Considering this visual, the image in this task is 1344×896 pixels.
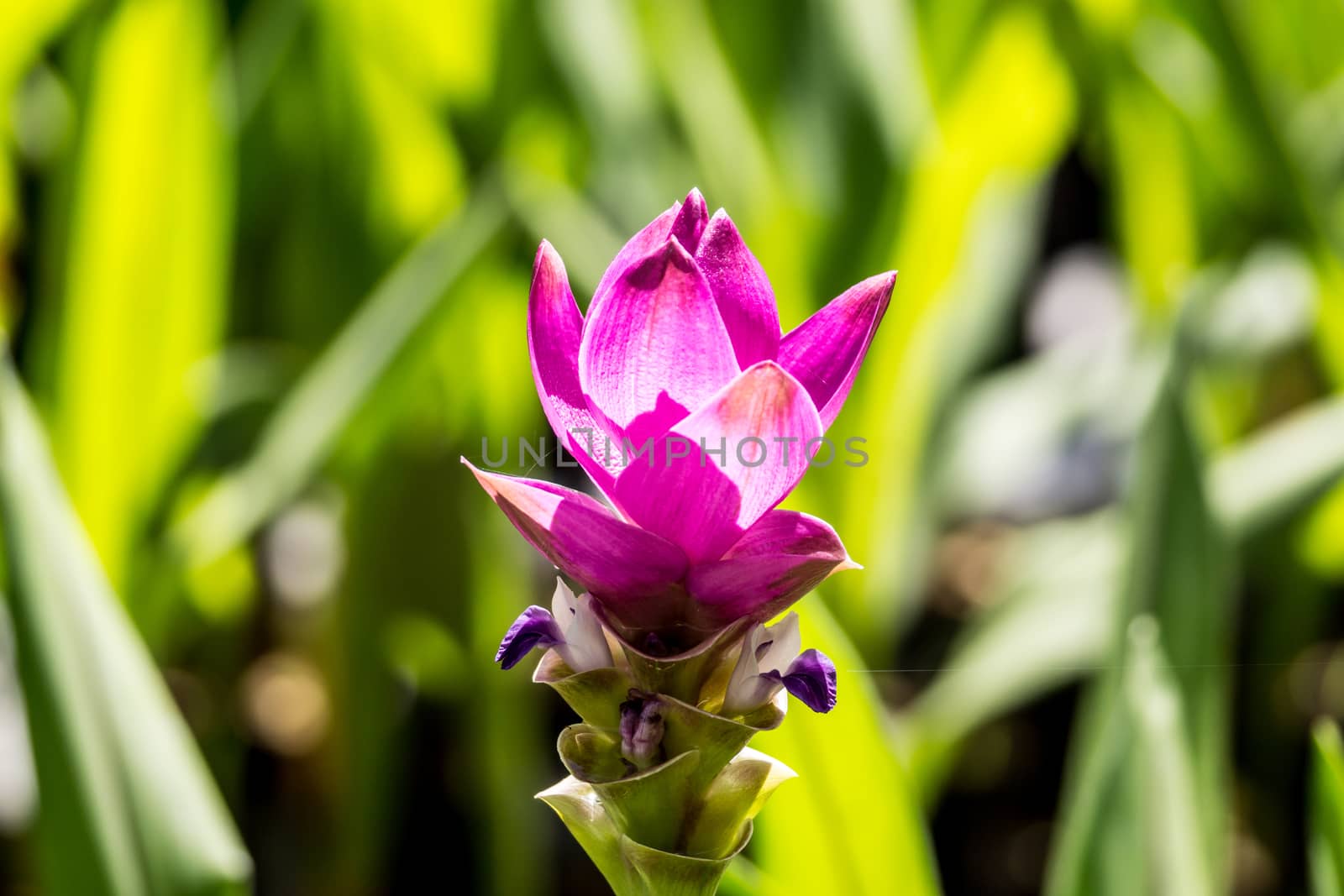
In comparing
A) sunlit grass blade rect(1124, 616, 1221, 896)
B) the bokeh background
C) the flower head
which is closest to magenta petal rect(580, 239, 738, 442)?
the flower head

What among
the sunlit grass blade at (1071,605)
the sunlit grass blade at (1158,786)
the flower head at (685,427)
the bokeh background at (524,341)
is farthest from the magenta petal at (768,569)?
the sunlit grass blade at (1071,605)

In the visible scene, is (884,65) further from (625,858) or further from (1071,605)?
(625,858)

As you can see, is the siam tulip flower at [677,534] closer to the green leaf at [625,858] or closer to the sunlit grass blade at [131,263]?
the green leaf at [625,858]

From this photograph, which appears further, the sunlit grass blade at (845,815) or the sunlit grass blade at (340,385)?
the sunlit grass blade at (340,385)

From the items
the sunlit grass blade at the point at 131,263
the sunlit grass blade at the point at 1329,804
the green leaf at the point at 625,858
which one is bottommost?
the sunlit grass blade at the point at 1329,804

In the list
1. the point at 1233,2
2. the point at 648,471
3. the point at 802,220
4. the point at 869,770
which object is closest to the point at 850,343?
the point at 648,471

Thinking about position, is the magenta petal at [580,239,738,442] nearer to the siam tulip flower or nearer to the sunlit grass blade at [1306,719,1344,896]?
the siam tulip flower
